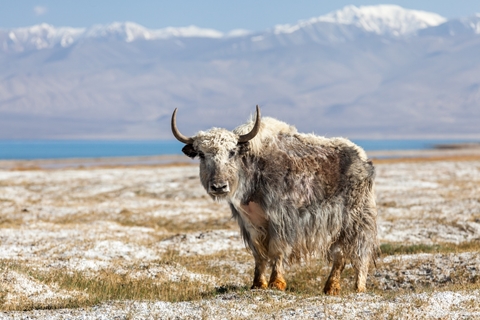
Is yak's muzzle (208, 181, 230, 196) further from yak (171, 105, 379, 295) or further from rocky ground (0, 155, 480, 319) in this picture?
rocky ground (0, 155, 480, 319)

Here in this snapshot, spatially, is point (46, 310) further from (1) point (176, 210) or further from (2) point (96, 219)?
(1) point (176, 210)

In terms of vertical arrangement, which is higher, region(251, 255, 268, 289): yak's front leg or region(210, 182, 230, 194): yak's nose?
region(210, 182, 230, 194): yak's nose

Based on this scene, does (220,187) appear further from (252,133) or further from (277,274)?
(277,274)

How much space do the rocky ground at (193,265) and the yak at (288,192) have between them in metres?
0.75

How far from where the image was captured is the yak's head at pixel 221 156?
11.3 meters

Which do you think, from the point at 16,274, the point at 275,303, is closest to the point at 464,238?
the point at 275,303

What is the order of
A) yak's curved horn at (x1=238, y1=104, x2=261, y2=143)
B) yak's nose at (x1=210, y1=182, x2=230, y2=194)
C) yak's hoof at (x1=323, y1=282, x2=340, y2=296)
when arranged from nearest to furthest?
yak's nose at (x1=210, y1=182, x2=230, y2=194)
yak's curved horn at (x1=238, y1=104, x2=261, y2=143)
yak's hoof at (x1=323, y1=282, x2=340, y2=296)

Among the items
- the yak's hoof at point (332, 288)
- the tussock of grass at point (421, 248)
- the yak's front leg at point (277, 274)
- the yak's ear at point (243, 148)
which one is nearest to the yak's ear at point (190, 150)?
the yak's ear at point (243, 148)

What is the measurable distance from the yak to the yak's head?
0.02 metres

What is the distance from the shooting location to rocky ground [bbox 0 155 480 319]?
9703 mm

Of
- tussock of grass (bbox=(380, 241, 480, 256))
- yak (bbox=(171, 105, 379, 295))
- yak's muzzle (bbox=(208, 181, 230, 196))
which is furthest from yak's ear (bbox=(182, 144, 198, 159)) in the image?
tussock of grass (bbox=(380, 241, 480, 256))

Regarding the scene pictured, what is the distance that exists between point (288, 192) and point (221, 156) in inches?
51.1

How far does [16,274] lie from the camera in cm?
1199

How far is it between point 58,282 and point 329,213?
497cm
